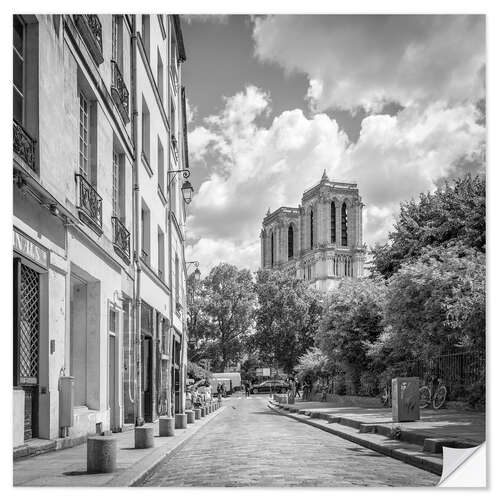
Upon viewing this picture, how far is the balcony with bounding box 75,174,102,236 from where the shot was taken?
11.4 m

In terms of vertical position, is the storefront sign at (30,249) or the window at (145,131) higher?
the window at (145,131)

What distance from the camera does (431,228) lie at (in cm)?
2758

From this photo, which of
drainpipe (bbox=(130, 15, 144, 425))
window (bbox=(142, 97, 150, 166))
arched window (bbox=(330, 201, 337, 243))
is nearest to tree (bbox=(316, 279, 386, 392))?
window (bbox=(142, 97, 150, 166))

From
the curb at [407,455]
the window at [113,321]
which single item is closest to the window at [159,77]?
the window at [113,321]

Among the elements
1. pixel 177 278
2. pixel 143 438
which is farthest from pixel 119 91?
pixel 177 278

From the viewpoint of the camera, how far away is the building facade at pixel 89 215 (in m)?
8.88

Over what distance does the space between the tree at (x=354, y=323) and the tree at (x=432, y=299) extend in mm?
6254

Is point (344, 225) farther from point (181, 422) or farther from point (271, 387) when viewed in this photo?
point (271, 387)

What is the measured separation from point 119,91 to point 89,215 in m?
3.65

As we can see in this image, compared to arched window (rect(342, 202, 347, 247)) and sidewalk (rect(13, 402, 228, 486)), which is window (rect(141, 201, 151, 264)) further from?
arched window (rect(342, 202, 347, 247))

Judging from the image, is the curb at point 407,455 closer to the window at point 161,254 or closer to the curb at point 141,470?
the curb at point 141,470
